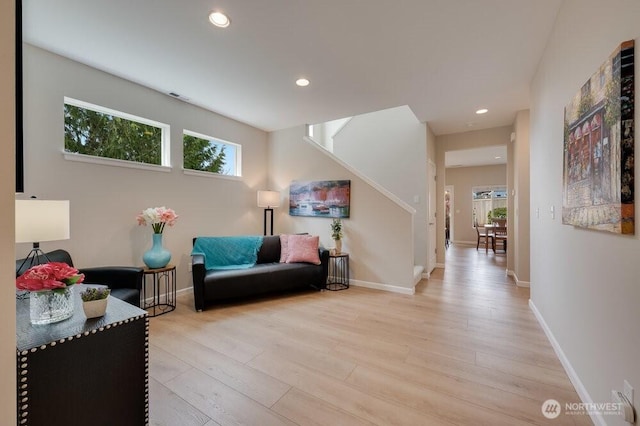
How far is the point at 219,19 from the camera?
208 centimetres

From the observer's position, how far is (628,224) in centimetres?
114

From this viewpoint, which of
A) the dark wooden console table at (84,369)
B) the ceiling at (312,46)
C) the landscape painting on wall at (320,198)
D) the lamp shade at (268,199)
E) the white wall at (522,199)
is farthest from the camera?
the lamp shade at (268,199)

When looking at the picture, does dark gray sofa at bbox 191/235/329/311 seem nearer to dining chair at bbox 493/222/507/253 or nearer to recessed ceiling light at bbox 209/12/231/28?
recessed ceiling light at bbox 209/12/231/28

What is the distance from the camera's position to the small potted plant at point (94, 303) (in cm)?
118

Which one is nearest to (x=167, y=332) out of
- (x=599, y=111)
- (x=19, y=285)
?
(x=19, y=285)

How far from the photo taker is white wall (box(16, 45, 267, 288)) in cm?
246

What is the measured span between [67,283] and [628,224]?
2.44 metres

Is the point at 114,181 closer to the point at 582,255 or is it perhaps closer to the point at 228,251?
the point at 228,251

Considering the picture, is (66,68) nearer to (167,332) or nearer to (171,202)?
→ (171,202)

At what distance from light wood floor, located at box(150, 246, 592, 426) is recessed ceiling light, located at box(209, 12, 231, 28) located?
105 inches

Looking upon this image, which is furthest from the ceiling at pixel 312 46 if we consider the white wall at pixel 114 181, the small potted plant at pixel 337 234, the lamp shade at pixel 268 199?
the small potted plant at pixel 337 234

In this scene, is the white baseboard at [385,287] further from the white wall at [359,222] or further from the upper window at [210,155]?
the upper window at [210,155]

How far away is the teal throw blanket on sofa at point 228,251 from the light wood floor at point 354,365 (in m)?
0.63

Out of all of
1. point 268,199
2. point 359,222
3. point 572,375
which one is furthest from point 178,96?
point 572,375
